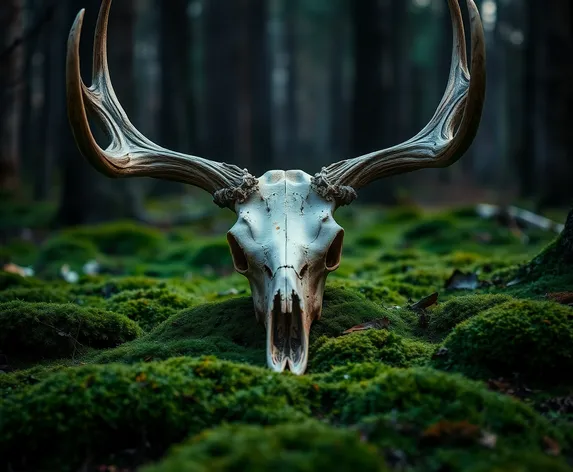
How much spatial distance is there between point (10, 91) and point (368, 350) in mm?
12249

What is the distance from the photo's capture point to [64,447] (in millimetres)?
4391

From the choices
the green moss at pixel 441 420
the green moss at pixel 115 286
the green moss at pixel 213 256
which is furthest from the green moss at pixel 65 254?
the green moss at pixel 441 420

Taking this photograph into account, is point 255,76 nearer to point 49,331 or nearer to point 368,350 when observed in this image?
point 49,331

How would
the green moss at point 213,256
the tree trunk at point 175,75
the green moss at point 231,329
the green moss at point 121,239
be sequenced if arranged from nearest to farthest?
the green moss at point 231,329 → the green moss at point 213,256 → the green moss at point 121,239 → the tree trunk at point 175,75

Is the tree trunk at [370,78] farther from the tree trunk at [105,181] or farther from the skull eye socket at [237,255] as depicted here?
the skull eye socket at [237,255]

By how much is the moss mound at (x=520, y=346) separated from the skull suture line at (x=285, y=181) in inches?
40.9

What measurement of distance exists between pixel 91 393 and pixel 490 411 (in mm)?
2071

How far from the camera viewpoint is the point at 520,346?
5184 millimetres

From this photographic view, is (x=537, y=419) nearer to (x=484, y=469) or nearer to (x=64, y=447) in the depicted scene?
(x=484, y=469)

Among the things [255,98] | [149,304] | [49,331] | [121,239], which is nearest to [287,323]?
[49,331]

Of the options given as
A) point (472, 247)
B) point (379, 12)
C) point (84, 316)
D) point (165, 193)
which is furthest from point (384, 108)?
point (84, 316)

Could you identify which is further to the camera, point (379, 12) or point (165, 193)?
point (165, 193)

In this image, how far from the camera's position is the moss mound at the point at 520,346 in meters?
5.14

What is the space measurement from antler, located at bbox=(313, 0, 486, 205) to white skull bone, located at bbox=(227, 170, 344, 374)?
0.18 meters
